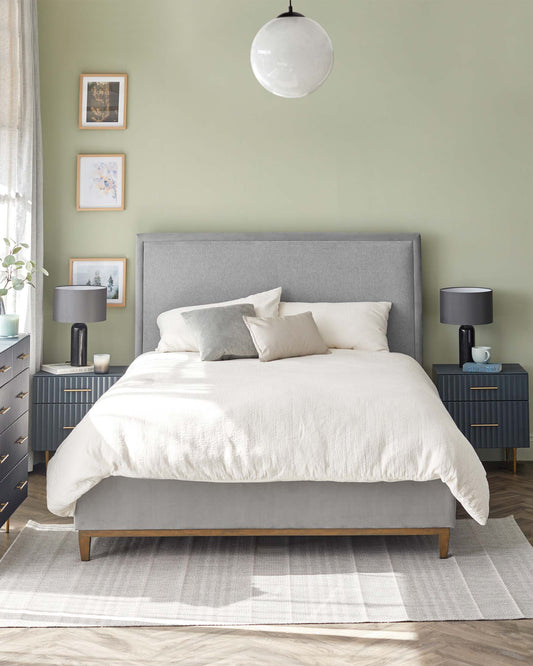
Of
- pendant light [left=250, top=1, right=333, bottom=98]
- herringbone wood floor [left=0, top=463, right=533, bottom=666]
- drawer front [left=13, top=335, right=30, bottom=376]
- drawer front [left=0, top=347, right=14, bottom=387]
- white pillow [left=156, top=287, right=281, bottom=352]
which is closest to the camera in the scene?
herringbone wood floor [left=0, top=463, right=533, bottom=666]

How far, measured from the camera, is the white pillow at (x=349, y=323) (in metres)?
4.74

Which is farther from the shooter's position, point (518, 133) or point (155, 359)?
point (518, 133)

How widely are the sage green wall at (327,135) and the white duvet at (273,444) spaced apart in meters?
1.92

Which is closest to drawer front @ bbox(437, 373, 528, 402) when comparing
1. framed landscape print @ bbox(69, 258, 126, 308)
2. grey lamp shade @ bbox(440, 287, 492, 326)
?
grey lamp shade @ bbox(440, 287, 492, 326)

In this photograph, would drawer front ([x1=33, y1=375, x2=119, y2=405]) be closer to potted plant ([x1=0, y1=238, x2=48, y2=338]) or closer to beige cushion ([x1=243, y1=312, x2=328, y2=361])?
potted plant ([x1=0, y1=238, x2=48, y2=338])

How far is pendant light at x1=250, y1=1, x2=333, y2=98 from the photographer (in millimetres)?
2900

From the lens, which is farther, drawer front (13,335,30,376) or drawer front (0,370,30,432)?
drawer front (13,335,30,376)

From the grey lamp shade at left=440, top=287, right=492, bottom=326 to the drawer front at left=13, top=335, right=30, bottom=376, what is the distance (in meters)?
2.48

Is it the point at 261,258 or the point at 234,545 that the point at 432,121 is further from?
the point at 234,545

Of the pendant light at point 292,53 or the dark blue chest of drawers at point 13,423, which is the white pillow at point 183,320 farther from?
the pendant light at point 292,53

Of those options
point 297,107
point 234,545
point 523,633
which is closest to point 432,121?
point 297,107

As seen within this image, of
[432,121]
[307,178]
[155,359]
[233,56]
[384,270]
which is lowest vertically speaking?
[155,359]

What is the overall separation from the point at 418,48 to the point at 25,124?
2509 millimetres

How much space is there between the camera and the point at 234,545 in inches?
142
